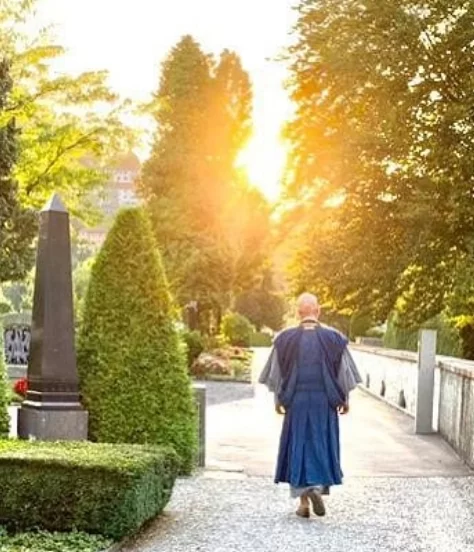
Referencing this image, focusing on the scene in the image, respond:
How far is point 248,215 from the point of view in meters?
47.6

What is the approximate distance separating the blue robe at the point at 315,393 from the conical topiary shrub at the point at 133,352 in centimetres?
212

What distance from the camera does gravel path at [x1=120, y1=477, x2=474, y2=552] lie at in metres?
7.61

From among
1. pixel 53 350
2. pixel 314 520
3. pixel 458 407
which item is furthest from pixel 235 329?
pixel 314 520

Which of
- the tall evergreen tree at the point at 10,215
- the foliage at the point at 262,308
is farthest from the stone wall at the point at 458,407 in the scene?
the foliage at the point at 262,308

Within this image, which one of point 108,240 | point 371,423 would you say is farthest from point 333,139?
point 108,240

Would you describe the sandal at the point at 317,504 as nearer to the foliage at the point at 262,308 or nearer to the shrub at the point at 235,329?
the shrub at the point at 235,329

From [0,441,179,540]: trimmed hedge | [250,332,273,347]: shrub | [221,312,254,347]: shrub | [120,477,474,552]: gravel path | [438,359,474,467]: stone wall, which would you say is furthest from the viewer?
[250,332,273,347]: shrub

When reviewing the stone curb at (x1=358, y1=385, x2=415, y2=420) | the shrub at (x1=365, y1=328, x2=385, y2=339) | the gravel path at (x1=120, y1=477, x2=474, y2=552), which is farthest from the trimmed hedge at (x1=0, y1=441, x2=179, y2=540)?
the shrub at (x1=365, y1=328, x2=385, y2=339)

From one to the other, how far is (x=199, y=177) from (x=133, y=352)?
3320 cm

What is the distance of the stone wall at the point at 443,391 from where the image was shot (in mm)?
13724

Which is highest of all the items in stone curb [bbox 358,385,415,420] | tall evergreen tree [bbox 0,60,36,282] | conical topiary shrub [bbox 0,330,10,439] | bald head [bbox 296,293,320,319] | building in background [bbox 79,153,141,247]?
building in background [bbox 79,153,141,247]

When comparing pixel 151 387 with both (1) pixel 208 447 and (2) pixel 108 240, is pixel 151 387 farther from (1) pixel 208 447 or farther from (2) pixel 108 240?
(1) pixel 208 447

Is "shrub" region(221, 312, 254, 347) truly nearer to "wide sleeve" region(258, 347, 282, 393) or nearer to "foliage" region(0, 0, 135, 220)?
"foliage" region(0, 0, 135, 220)

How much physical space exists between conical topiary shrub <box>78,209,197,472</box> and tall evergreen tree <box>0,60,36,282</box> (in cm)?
1020
